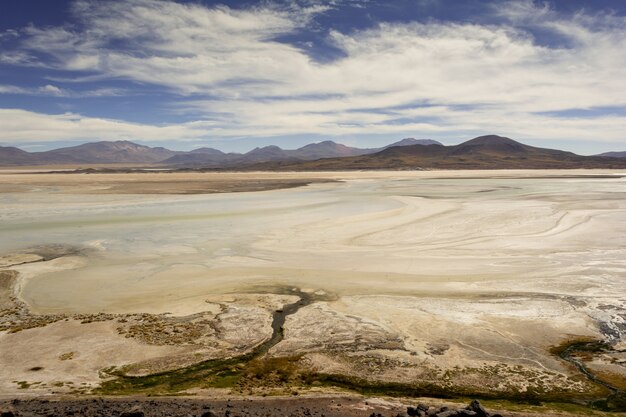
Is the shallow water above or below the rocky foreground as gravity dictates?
above

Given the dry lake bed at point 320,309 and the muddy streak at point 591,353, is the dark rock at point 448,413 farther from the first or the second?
the muddy streak at point 591,353

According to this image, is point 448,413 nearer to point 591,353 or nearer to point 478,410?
point 478,410

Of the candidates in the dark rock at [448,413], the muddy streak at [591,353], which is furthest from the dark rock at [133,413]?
the muddy streak at [591,353]

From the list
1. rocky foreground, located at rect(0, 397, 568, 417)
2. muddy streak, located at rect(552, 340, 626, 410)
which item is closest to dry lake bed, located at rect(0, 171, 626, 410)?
muddy streak, located at rect(552, 340, 626, 410)

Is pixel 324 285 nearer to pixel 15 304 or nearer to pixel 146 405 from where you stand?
pixel 146 405

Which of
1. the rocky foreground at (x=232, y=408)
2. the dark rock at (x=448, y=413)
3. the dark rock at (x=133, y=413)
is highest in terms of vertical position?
the dark rock at (x=448, y=413)

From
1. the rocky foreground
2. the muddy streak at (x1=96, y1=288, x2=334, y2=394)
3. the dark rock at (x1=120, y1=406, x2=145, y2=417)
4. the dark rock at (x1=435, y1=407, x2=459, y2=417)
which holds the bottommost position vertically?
the muddy streak at (x1=96, y1=288, x2=334, y2=394)

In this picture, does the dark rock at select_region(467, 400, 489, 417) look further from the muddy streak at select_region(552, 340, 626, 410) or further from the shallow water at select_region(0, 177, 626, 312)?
the shallow water at select_region(0, 177, 626, 312)
